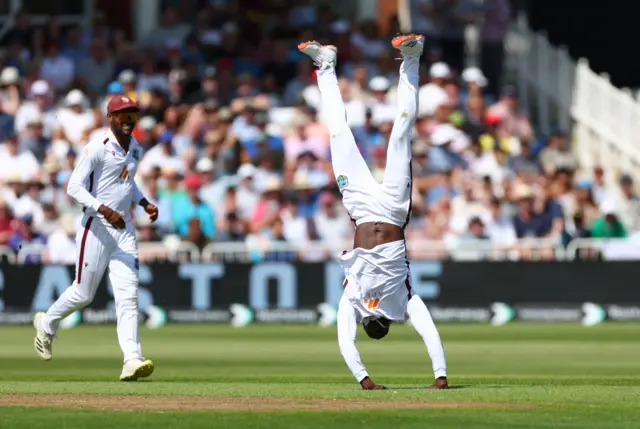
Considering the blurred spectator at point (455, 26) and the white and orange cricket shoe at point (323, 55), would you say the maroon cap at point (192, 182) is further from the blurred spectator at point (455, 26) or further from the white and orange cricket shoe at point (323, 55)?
the white and orange cricket shoe at point (323, 55)

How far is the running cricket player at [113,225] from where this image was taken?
11.8 metres

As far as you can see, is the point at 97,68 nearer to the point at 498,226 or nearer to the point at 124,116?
the point at 498,226

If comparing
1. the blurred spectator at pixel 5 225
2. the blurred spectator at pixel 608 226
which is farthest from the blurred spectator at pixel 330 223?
the blurred spectator at pixel 5 225

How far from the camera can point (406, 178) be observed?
1064cm

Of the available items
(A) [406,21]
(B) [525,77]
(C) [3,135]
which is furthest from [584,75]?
(C) [3,135]

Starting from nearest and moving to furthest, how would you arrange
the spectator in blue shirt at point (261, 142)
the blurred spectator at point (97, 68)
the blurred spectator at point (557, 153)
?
the spectator in blue shirt at point (261, 142) → the blurred spectator at point (557, 153) → the blurred spectator at point (97, 68)

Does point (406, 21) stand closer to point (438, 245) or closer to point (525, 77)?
point (525, 77)

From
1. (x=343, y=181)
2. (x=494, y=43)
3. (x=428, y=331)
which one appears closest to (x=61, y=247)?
(x=494, y=43)

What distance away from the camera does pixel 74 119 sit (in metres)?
23.2

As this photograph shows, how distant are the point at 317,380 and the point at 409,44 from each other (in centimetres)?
307

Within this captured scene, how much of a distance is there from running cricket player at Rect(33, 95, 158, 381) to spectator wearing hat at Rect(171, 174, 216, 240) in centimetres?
910

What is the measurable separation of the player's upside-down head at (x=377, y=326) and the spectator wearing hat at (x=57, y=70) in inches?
586

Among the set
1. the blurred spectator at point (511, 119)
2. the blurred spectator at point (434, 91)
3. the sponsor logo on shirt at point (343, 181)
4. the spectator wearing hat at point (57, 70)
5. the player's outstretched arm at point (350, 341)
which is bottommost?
the player's outstretched arm at point (350, 341)

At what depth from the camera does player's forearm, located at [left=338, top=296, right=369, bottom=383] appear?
10.4 metres
